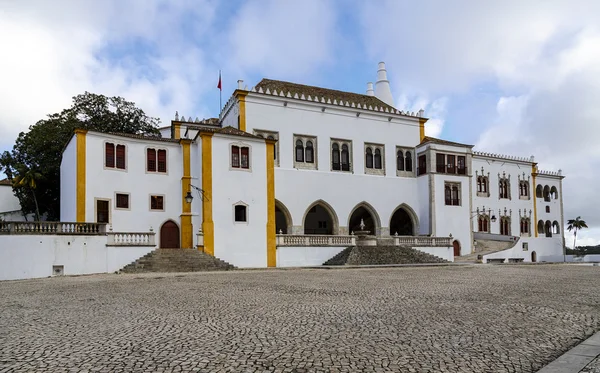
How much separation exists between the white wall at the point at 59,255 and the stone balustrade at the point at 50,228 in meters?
0.22

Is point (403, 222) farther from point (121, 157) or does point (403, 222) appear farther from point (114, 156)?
point (114, 156)

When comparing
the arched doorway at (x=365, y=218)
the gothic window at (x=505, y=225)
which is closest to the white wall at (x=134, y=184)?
the arched doorway at (x=365, y=218)

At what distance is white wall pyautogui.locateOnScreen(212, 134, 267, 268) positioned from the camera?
85.9ft

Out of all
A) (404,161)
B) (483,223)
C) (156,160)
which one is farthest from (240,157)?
(483,223)

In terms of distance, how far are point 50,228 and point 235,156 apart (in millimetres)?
9944

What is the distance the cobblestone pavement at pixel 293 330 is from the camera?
5082mm

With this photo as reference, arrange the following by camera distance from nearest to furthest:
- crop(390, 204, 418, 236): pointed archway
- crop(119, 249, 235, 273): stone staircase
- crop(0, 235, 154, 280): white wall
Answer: crop(0, 235, 154, 280): white wall < crop(119, 249, 235, 273): stone staircase < crop(390, 204, 418, 236): pointed archway

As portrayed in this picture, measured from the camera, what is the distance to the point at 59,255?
67.9ft

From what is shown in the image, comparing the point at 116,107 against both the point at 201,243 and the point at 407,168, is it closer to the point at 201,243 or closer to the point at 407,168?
the point at 201,243

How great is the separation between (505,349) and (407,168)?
33.3 meters

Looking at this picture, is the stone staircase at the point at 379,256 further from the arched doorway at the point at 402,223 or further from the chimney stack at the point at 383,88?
the chimney stack at the point at 383,88

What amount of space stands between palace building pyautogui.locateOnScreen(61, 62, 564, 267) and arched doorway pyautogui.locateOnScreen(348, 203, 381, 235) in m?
0.13

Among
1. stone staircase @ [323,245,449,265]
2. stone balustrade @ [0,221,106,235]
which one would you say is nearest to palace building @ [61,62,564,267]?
stone staircase @ [323,245,449,265]

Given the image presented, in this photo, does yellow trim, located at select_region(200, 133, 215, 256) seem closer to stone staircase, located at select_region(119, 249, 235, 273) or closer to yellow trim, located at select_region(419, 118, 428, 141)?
stone staircase, located at select_region(119, 249, 235, 273)
